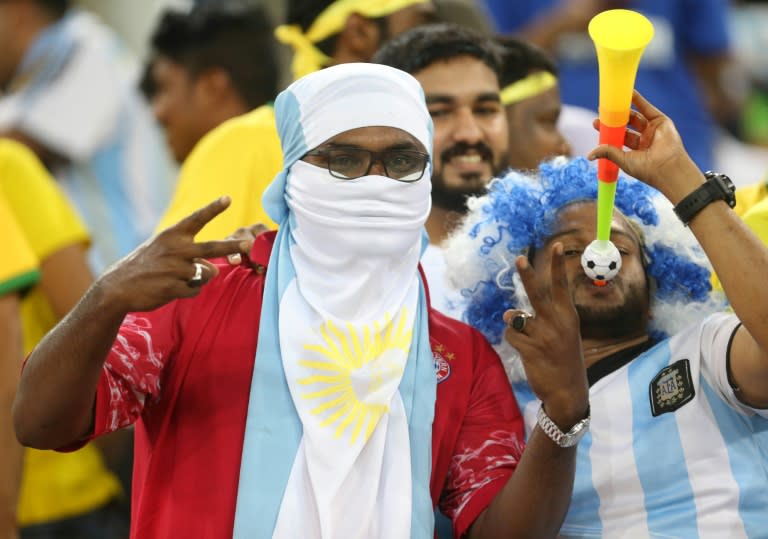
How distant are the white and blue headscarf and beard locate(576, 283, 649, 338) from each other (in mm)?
485

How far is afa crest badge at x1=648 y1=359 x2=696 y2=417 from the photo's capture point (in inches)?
153

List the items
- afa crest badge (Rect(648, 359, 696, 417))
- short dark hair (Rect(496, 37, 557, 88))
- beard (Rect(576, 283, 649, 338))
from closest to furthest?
afa crest badge (Rect(648, 359, 696, 417)) < beard (Rect(576, 283, 649, 338)) < short dark hair (Rect(496, 37, 557, 88))

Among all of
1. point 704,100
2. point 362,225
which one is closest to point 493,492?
point 362,225

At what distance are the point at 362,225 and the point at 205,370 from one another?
0.51 m

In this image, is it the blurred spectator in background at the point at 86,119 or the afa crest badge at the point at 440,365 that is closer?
the afa crest badge at the point at 440,365

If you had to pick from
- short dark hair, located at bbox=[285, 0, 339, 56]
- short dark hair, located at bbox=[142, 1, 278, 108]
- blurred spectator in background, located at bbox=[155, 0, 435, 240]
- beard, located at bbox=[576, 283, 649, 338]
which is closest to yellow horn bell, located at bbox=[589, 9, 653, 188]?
beard, located at bbox=[576, 283, 649, 338]

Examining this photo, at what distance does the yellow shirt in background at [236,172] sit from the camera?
16.1 ft

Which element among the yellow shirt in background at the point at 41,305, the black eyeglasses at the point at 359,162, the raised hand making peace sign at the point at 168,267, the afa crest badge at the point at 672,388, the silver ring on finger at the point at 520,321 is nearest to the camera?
the raised hand making peace sign at the point at 168,267

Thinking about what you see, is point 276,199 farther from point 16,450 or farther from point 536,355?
point 16,450

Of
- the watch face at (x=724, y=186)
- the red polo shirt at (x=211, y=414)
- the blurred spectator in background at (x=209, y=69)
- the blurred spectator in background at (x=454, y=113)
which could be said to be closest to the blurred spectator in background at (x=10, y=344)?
the red polo shirt at (x=211, y=414)

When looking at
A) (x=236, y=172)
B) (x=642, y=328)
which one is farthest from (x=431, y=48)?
(x=642, y=328)

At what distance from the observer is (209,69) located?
636 cm

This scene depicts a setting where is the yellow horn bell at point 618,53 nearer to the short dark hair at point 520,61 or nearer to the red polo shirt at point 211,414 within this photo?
the red polo shirt at point 211,414

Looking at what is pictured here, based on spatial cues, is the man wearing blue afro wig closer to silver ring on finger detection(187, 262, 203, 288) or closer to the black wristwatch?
the black wristwatch
